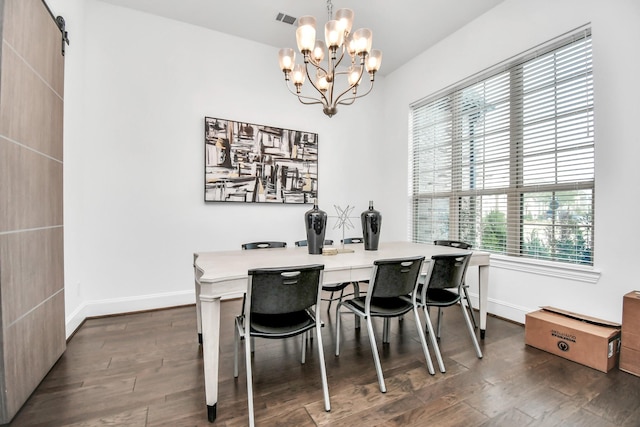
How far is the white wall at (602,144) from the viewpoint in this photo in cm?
226

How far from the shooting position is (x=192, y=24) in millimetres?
3492

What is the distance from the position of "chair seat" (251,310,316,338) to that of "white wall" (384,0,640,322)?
2.32 meters

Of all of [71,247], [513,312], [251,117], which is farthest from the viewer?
[251,117]

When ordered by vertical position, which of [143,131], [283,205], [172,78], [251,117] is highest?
[172,78]

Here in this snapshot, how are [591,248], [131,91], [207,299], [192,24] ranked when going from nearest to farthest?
[207,299], [591,248], [131,91], [192,24]

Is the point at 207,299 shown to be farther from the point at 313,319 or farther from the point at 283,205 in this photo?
the point at 283,205

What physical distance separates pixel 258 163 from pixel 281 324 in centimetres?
247

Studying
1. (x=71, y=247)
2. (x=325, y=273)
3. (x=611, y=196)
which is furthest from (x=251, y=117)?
(x=611, y=196)

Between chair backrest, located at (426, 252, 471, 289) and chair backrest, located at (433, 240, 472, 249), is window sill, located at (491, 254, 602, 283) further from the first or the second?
chair backrest, located at (426, 252, 471, 289)

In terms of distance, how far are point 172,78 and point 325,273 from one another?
2976 millimetres

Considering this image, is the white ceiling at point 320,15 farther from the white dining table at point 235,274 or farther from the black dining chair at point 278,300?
the black dining chair at point 278,300

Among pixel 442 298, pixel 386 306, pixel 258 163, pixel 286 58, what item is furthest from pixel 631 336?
pixel 258 163

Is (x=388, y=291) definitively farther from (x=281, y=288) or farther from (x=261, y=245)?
(x=261, y=245)

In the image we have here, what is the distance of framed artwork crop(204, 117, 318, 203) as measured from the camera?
357 cm
